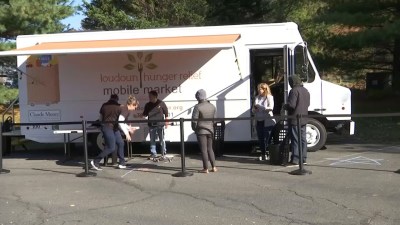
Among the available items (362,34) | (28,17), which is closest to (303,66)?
(362,34)

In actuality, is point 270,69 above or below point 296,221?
above

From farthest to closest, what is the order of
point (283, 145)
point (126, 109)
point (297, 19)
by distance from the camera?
1. point (297, 19)
2. point (126, 109)
3. point (283, 145)

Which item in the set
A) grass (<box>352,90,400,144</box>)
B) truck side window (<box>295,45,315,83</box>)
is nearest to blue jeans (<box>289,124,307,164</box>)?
grass (<box>352,90,400,144</box>)

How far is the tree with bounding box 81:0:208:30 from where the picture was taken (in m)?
25.4

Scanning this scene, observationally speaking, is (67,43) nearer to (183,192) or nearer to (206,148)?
(206,148)

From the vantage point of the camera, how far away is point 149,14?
27.1 m

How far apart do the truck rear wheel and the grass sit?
251 centimetres

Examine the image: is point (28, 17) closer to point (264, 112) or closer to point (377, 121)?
point (264, 112)

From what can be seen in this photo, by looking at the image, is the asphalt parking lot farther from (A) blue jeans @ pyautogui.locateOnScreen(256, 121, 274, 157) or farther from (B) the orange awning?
(B) the orange awning

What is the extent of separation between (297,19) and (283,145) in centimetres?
2133

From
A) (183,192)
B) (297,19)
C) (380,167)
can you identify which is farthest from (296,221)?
(297,19)

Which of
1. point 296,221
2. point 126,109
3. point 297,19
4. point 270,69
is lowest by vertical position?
point 296,221

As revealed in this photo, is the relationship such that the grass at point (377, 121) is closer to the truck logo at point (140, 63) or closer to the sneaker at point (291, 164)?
the sneaker at point (291, 164)

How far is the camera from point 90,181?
9555 millimetres
